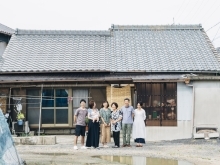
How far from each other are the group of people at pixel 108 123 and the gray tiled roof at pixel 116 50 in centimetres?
463

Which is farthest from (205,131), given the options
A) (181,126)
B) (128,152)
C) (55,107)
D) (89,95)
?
(55,107)

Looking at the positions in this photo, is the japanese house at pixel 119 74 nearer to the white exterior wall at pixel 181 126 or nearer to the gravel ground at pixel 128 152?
the white exterior wall at pixel 181 126

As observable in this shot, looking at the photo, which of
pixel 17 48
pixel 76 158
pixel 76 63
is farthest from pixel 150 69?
pixel 76 158

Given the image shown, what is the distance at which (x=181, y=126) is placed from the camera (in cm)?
1717

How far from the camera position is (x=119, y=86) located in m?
18.3

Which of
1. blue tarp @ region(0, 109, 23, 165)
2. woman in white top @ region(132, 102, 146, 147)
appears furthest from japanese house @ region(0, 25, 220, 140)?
blue tarp @ region(0, 109, 23, 165)

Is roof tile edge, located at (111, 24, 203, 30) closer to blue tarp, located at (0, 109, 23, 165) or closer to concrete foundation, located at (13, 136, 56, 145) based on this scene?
concrete foundation, located at (13, 136, 56, 145)

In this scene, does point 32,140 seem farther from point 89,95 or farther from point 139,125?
point 89,95

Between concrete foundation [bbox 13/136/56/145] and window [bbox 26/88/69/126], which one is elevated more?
window [bbox 26/88/69/126]

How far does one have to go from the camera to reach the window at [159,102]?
Result: 17.2m

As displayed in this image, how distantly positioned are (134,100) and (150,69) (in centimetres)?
A: 171

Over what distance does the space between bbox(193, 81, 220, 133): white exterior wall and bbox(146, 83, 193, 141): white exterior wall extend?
31 centimetres

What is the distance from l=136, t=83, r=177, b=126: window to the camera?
1722cm

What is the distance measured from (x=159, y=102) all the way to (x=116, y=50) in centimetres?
480
